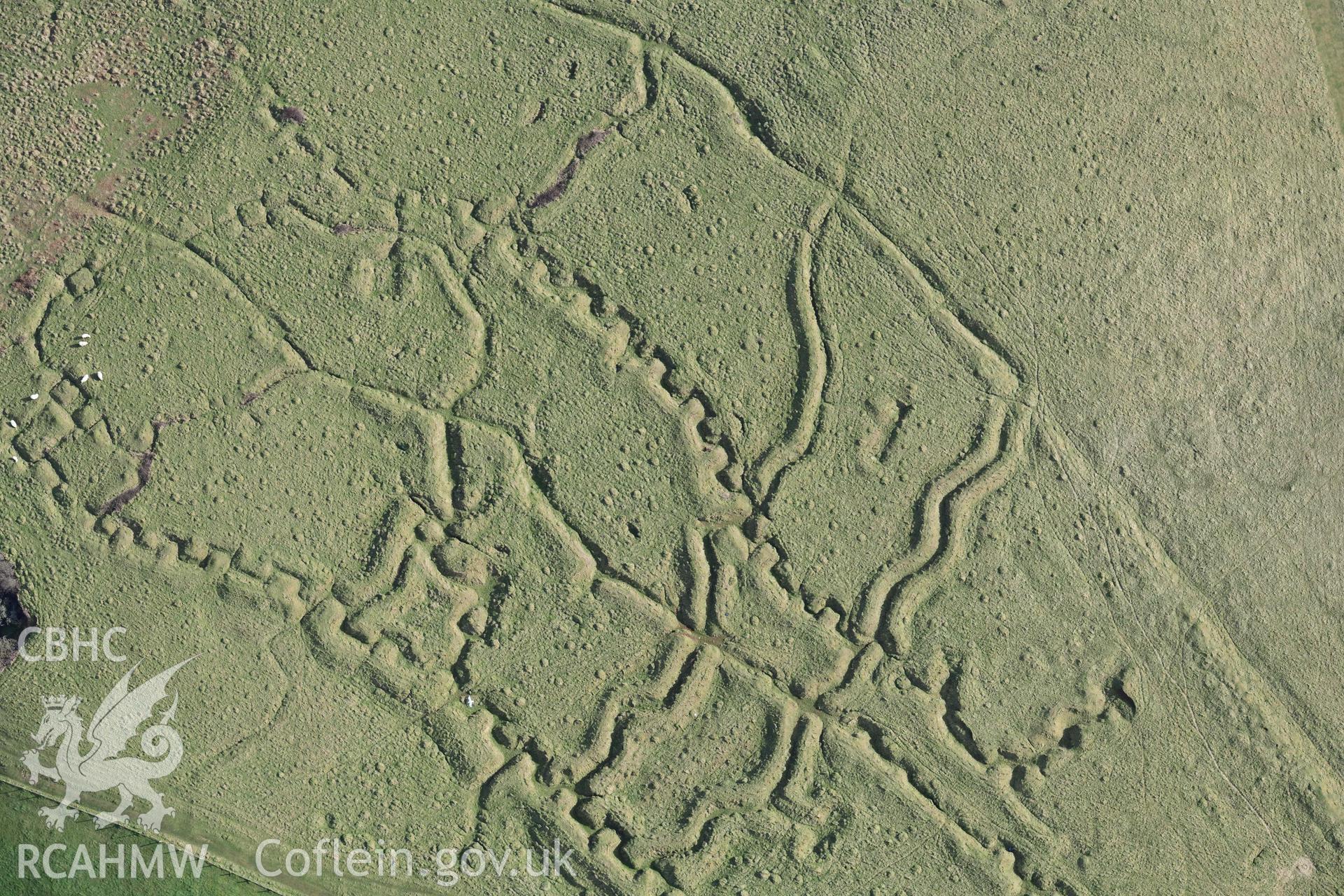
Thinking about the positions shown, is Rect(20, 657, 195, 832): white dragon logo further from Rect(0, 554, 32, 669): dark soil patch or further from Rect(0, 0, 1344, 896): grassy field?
Rect(0, 554, 32, 669): dark soil patch

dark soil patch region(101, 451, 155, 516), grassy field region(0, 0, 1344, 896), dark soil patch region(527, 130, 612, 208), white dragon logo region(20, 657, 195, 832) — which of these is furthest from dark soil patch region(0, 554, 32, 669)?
dark soil patch region(527, 130, 612, 208)

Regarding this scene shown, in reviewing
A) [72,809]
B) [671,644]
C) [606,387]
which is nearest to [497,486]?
[606,387]

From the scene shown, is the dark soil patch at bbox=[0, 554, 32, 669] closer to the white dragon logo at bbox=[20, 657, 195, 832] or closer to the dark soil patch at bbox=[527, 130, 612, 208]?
the white dragon logo at bbox=[20, 657, 195, 832]

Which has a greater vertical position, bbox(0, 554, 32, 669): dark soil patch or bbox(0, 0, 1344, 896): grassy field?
bbox(0, 0, 1344, 896): grassy field

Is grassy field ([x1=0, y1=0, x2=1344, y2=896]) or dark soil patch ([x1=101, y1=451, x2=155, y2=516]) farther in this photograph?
dark soil patch ([x1=101, y1=451, x2=155, y2=516])

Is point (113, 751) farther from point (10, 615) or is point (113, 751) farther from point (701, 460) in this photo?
point (701, 460)

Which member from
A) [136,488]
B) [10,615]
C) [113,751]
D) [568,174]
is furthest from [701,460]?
[10,615]

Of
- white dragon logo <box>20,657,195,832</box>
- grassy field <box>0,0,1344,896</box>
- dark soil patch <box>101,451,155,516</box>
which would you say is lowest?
white dragon logo <box>20,657,195,832</box>

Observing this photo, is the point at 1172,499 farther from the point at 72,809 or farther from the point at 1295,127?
the point at 72,809
